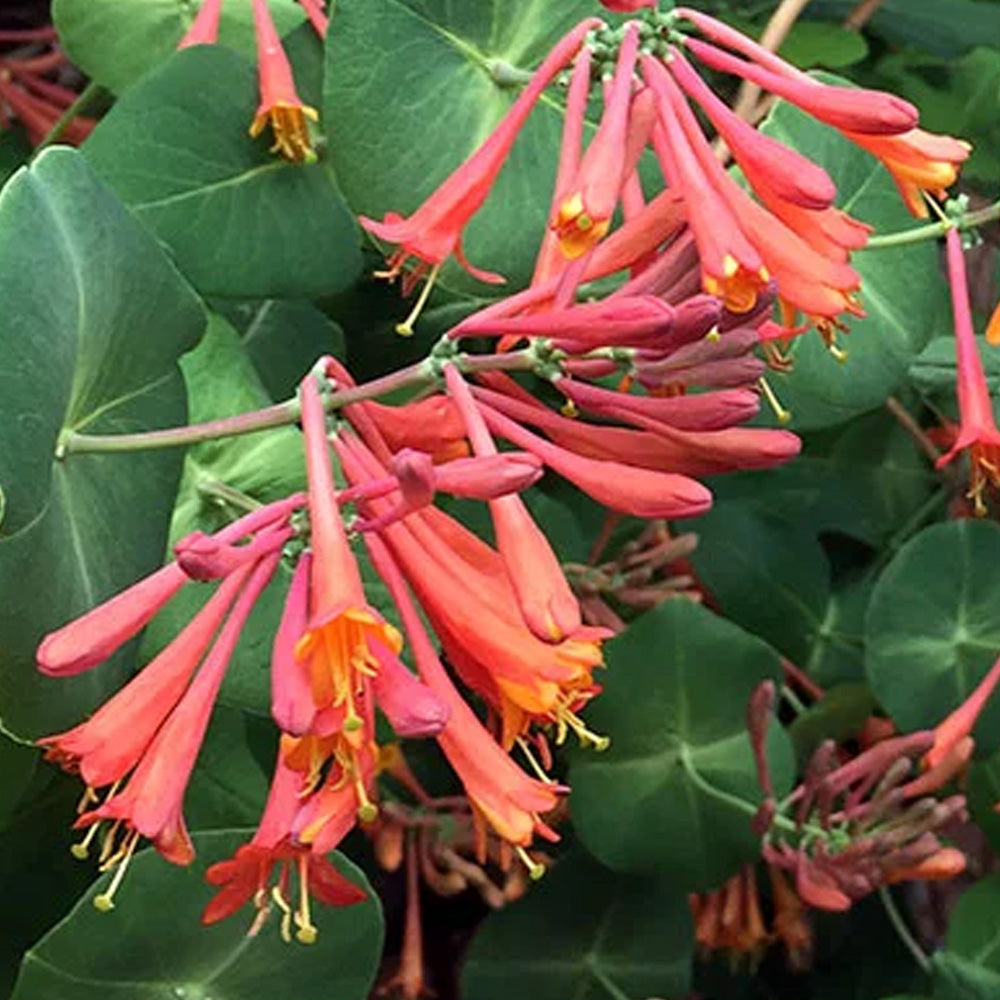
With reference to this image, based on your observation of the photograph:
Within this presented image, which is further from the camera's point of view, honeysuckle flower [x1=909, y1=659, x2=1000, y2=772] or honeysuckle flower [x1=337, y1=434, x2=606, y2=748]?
honeysuckle flower [x1=909, y1=659, x2=1000, y2=772]

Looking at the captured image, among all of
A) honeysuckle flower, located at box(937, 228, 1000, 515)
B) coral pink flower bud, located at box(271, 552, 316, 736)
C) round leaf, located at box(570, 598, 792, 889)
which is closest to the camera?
coral pink flower bud, located at box(271, 552, 316, 736)

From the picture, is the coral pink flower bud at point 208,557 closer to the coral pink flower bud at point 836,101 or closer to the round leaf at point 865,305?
the coral pink flower bud at point 836,101

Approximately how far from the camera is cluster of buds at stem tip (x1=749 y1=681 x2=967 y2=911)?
0.86 m

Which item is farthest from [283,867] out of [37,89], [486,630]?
[37,89]

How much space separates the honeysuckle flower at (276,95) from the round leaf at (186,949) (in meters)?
0.32

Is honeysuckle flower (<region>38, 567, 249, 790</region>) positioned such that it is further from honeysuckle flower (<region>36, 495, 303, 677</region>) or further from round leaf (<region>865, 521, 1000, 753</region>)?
round leaf (<region>865, 521, 1000, 753</region>)

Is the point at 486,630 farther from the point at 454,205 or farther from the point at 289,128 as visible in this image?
the point at 289,128

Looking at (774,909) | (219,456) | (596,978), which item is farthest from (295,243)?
(774,909)

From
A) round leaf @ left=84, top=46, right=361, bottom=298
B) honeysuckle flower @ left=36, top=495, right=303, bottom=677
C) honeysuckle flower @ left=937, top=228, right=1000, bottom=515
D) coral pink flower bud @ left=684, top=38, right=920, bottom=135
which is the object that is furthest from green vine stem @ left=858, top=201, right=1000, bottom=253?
honeysuckle flower @ left=36, top=495, right=303, bottom=677

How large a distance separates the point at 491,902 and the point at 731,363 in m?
0.48

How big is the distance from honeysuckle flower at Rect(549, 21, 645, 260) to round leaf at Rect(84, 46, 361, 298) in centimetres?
22

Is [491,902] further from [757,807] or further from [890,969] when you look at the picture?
[890,969]

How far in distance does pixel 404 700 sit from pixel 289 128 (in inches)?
14.7

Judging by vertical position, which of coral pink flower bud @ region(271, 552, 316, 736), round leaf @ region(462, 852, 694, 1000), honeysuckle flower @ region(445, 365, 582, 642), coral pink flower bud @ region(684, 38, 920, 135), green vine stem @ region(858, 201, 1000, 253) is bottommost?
round leaf @ region(462, 852, 694, 1000)
